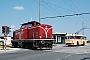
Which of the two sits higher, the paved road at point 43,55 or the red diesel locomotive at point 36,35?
the red diesel locomotive at point 36,35

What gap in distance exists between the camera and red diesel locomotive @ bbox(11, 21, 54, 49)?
105ft

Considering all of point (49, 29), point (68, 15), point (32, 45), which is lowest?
point (32, 45)

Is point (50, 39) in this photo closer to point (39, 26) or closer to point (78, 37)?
point (39, 26)

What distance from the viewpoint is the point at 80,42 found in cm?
5081

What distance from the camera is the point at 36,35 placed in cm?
3247

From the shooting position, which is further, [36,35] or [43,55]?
[36,35]

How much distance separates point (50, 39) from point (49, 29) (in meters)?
1.68

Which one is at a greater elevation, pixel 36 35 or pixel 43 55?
pixel 36 35

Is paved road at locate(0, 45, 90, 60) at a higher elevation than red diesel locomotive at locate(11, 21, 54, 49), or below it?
below

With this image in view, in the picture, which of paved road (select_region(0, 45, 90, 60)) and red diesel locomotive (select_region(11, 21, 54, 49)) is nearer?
paved road (select_region(0, 45, 90, 60))

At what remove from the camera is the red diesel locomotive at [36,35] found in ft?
105

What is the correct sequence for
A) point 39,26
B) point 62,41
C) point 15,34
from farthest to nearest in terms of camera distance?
point 62,41, point 15,34, point 39,26

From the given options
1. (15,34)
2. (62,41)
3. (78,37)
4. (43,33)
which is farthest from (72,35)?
(62,41)

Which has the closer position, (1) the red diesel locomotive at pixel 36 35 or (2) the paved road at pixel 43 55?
(2) the paved road at pixel 43 55
